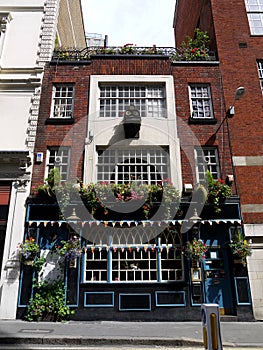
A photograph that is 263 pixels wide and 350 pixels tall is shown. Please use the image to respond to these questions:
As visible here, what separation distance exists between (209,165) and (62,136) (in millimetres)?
6559

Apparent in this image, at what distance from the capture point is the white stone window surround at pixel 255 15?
14.3 meters

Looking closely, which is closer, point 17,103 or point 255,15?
point 17,103

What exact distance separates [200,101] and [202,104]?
0.65ft

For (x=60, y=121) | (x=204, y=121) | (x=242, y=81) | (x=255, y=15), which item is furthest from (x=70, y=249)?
(x=255, y=15)

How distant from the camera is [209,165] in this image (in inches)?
472

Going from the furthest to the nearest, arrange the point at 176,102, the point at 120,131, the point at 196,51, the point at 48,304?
the point at 196,51
the point at 176,102
the point at 120,131
the point at 48,304

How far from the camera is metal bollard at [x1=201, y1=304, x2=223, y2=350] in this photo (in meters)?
4.20

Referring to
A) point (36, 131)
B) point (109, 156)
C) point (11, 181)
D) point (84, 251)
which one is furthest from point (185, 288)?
point (36, 131)

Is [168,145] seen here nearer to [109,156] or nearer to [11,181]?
[109,156]

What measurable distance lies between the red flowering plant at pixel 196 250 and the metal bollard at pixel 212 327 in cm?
565

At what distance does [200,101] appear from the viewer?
42.9 ft

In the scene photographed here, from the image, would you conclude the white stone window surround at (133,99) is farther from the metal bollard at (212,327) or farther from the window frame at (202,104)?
the metal bollard at (212,327)

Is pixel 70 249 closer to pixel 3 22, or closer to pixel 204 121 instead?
pixel 204 121

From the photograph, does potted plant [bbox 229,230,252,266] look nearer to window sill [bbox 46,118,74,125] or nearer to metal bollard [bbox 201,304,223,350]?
metal bollard [bbox 201,304,223,350]
